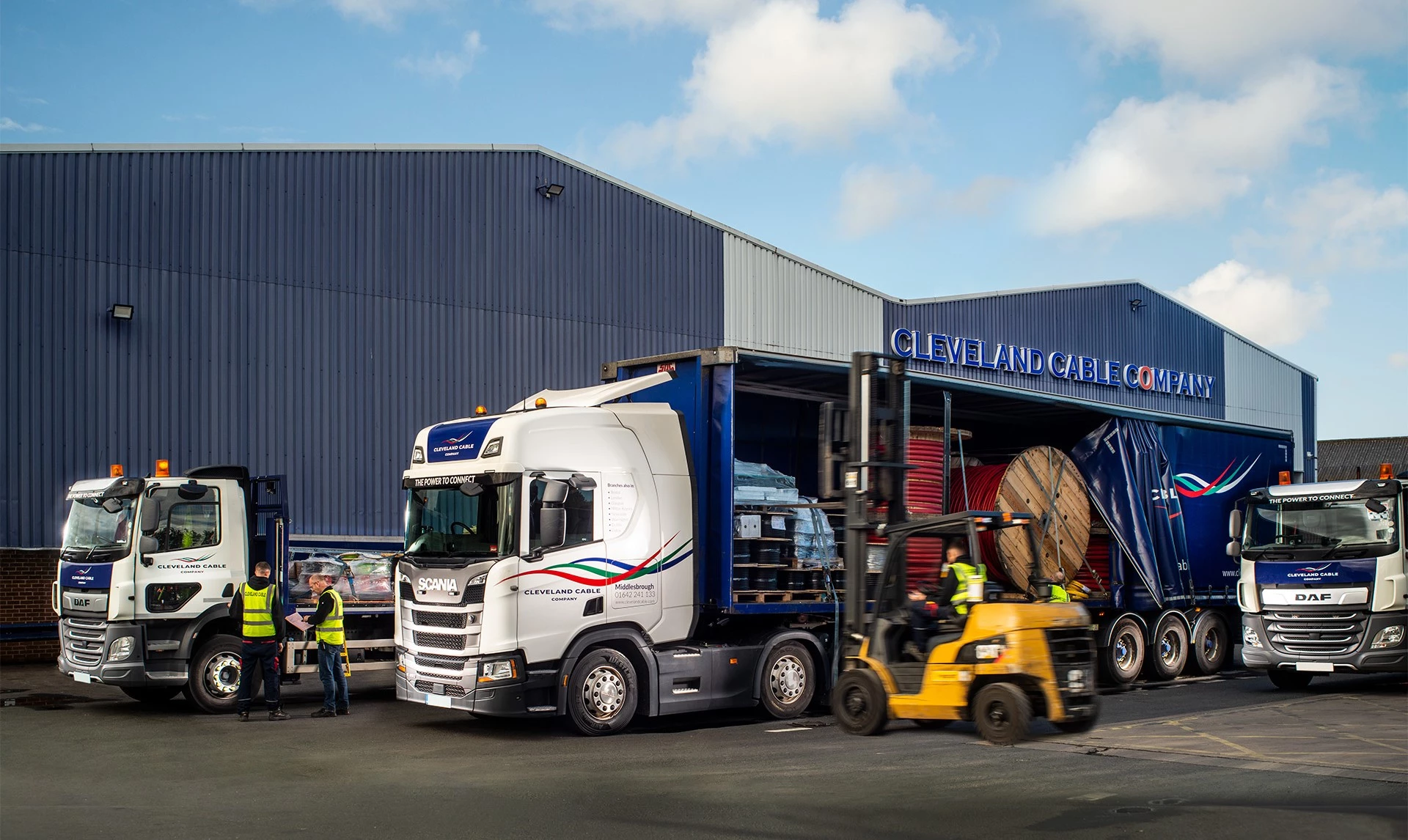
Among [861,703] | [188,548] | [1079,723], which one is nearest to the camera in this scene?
[1079,723]

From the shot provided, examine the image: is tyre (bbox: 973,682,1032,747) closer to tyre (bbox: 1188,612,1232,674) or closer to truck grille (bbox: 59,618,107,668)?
truck grille (bbox: 59,618,107,668)

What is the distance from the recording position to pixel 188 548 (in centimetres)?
1448

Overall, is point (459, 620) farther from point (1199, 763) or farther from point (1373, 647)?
point (1373, 647)

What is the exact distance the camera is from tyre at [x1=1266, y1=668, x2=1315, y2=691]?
17.5 meters

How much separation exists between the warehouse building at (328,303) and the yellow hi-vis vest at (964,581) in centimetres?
502

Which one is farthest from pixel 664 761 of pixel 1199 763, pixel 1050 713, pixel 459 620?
pixel 1199 763

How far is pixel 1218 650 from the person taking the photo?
1923cm

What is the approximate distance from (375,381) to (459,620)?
37.1ft

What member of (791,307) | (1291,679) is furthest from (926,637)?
(791,307)

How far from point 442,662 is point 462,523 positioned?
54.8 inches

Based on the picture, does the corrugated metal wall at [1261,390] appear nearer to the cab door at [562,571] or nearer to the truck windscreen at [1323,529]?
the truck windscreen at [1323,529]

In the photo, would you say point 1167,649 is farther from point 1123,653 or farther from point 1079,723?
point 1079,723

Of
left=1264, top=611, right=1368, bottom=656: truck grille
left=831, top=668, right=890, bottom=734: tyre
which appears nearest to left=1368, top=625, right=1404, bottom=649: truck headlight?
left=1264, top=611, right=1368, bottom=656: truck grille

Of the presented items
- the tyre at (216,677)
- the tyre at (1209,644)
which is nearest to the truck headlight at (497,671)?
the tyre at (216,677)
